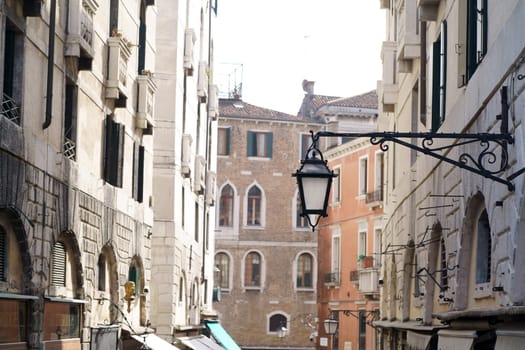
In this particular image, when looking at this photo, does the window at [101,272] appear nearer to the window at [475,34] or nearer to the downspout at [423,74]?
the downspout at [423,74]

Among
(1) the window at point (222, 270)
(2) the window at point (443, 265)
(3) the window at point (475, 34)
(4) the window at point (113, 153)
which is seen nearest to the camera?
(3) the window at point (475, 34)

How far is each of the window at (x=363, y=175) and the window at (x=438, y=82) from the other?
87.5 feet

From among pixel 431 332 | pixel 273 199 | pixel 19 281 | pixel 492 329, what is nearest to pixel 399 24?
pixel 431 332

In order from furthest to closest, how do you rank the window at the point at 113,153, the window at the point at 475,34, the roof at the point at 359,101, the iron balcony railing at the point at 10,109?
the roof at the point at 359,101
the window at the point at 113,153
the iron balcony railing at the point at 10,109
the window at the point at 475,34

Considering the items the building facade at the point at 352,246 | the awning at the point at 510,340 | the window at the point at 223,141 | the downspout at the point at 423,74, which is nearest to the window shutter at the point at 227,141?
the window at the point at 223,141

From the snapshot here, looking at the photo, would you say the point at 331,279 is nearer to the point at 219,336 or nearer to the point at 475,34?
the point at 219,336

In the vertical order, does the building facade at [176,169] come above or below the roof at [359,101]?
below

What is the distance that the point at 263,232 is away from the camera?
193 ft

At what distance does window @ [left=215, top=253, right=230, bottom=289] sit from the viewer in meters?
58.2

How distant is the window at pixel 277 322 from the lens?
58.4m

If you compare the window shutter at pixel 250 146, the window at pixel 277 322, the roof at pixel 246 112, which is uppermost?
the roof at pixel 246 112

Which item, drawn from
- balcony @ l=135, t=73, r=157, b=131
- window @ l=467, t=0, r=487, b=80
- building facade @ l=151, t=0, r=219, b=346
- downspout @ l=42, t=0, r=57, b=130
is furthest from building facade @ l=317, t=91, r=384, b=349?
window @ l=467, t=0, r=487, b=80

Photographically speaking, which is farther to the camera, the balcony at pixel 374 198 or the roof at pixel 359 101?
the roof at pixel 359 101

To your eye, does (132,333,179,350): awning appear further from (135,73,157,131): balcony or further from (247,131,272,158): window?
(247,131,272,158): window
